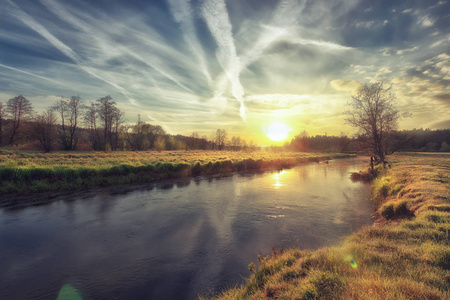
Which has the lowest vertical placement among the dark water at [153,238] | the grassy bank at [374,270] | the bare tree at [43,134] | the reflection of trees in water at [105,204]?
the dark water at [153,238]

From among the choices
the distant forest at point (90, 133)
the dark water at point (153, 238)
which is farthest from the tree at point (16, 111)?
the dark water at point (153, 238)

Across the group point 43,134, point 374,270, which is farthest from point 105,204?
point 43,134

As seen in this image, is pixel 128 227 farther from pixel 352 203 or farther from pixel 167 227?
pixel 352 203

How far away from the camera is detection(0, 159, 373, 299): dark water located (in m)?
6.27

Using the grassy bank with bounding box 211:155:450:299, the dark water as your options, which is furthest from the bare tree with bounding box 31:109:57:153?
the grassy bank with bounding box 211:155:450:299

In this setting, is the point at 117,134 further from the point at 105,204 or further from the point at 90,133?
the point at 105,204

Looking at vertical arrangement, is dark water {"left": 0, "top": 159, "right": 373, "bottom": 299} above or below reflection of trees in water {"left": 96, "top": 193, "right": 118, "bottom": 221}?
below

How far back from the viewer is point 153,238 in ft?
30.6

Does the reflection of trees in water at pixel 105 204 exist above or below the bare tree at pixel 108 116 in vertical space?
below

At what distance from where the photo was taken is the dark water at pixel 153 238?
20.6 ft

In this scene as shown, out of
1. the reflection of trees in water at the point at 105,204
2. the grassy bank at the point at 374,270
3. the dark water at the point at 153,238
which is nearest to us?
the grassy bank at the point at 374,270

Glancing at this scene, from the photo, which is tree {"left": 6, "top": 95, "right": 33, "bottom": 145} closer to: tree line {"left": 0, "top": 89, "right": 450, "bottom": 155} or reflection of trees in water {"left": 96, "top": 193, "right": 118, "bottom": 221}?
tree line {"left": 0, "top": 89, "right": 450, "bottom": 155}

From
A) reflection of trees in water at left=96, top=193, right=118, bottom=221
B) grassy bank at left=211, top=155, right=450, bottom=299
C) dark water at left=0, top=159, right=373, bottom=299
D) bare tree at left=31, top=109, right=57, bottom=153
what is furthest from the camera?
bare tree at left=31, top=109, right=57, bottom=153

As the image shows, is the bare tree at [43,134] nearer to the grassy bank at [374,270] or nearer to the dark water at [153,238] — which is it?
the dark water at [153,238]
